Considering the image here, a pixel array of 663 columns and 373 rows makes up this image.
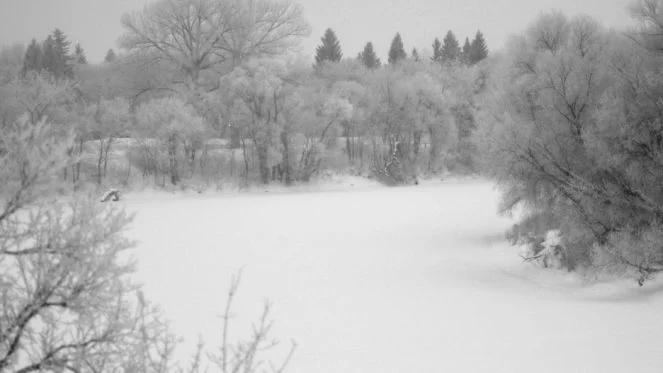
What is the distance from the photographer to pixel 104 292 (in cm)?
339

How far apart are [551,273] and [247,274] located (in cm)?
748

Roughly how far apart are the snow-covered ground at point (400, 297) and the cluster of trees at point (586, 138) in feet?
3.16

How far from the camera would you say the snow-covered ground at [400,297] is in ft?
24.7

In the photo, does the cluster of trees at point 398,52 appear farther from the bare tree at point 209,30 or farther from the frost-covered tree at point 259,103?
the frost-covered tree at point 259,103

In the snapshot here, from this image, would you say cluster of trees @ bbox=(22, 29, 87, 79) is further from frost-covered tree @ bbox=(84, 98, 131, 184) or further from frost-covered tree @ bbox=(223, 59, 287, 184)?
frost-covered tree @ bbox=(223, 59, 287, 184)

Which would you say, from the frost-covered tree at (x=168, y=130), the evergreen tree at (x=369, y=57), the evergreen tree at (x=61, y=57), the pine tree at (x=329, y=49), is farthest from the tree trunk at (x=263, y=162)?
the evergreen tree at (x=369, y=57)

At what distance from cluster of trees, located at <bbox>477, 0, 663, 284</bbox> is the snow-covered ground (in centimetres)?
96

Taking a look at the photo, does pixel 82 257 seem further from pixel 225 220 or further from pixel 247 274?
pixel 225 220

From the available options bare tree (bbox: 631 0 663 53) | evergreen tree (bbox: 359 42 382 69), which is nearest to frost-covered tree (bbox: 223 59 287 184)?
bare tree (bbox: 631 0 663 53)

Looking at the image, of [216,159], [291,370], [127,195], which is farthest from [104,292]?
[216,159]

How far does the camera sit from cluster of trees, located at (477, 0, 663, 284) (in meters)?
10.6

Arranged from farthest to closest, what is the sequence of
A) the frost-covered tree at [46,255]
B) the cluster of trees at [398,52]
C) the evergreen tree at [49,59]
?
the cluster of trees at [398,52] → the evergreen tree at [49,59] → the frost-covered tree at [46,255]

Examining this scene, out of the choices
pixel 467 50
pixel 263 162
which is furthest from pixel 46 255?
pixel 467 50

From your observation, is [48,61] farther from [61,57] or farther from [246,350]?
[246,350]
